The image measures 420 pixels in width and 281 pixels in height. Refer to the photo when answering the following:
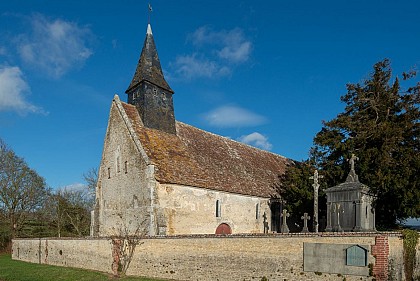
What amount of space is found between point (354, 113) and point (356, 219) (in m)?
9.28

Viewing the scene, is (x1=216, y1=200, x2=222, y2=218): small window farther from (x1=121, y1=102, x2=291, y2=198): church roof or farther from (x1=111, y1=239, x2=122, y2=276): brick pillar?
(x1=111, y1=239, x2=122, y2=276): brick pillar

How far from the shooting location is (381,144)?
22484 millimetres

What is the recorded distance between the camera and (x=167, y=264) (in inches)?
685

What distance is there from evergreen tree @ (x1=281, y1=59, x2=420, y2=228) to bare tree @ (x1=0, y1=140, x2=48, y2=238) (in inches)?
1147

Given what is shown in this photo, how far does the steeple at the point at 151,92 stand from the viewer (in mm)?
26266

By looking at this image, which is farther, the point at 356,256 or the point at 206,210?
the point at 206,210

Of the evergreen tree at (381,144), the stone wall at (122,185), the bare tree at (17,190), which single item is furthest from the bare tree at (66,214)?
the evergreen tree at (381,144)

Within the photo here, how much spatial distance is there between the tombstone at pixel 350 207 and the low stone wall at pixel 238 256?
5536 mm

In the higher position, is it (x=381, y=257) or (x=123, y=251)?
(x=381, y=257)

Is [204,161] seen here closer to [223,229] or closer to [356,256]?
[223,229]

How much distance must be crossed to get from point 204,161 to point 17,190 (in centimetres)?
2273

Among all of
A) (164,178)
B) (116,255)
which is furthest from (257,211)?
(116,255)

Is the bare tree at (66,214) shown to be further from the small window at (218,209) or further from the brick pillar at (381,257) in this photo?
the brick pillar at (381,257)

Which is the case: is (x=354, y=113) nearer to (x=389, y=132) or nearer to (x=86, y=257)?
(x=389, y=132)
